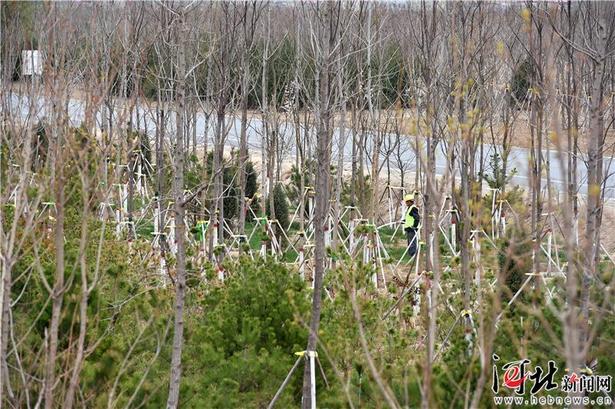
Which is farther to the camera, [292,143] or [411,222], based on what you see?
[292,143]

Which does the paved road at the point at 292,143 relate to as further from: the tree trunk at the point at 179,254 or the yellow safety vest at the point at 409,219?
the yellow safety vest at the point at 409,219

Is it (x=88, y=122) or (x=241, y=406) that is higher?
(x=88, y=122)

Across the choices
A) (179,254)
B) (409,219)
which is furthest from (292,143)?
(179,254)

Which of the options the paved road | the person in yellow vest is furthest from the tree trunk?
the person in yellow vest

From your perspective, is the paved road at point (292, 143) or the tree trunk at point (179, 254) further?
the paved road at point (292, 143)

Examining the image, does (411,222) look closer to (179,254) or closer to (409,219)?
(409,219)

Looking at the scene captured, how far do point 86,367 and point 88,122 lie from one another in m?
1.76

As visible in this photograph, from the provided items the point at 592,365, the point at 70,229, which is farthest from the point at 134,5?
the point at 592,365

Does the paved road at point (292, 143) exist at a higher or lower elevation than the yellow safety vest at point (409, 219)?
higher

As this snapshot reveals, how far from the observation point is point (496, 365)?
16.9ft

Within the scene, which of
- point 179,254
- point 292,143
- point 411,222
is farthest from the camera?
point 292,143

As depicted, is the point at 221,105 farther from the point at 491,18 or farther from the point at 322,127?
the point at 491,18

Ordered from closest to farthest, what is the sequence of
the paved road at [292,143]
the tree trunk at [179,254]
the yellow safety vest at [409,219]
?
the tree trunk at [179,254]
the paved road at [292,143]
the yellow safety vest at [409,219]

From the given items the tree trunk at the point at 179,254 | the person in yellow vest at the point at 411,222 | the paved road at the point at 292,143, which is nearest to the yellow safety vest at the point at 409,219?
the person in yellow vest at the point at 411,222
